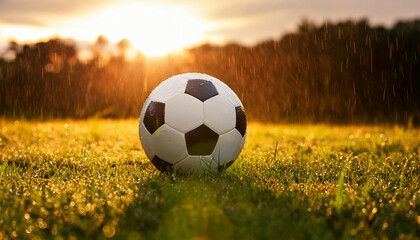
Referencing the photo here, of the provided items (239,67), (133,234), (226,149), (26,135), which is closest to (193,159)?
(226,149)

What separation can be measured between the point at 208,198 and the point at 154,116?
117 cm

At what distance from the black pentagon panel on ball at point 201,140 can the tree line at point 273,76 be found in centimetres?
696

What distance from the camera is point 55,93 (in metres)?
11.7

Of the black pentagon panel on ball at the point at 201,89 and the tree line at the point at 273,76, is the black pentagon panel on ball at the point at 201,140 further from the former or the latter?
the tree line at the point at 273,76

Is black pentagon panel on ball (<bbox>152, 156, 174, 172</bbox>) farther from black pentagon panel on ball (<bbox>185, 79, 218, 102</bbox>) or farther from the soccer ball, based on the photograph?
black pentagon panel on ball (<bbox>185, 79, 218, 102</bbox>)

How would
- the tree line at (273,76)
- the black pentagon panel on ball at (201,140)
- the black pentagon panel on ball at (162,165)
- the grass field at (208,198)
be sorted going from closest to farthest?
the grass field at (208,198) < the black pentagon panel on ball at (201,140) < the black pentagon panel on ball at (162,165) < the tree line at (273,76)

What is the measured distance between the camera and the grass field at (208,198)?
2.36 meters

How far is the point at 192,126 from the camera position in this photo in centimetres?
364

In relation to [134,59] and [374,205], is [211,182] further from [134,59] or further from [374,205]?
[134,59]

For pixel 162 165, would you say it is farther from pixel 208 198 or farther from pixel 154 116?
pixel 208 198

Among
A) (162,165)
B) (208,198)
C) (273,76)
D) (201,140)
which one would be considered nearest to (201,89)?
(201,140)

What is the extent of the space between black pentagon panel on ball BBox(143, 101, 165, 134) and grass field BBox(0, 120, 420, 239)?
486 millimetres

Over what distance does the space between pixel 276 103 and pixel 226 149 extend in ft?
24.6

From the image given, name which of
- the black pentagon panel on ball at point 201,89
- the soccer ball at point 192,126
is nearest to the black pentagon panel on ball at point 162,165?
the soccer ball at point 192,126
